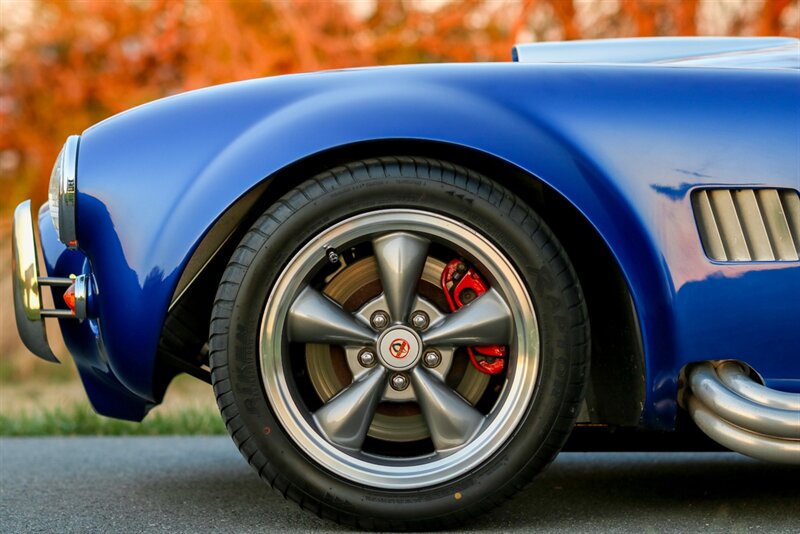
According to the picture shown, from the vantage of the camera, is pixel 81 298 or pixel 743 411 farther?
pixel 81 298

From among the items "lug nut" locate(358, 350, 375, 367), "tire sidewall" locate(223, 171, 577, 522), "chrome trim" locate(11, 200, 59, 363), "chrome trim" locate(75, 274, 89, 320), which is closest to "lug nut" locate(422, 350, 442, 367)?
"lug nut" locate(358, 350, 375, 367)

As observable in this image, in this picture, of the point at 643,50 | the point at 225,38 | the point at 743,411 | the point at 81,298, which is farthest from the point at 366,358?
the point at 225,38

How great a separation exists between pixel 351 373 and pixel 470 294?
0.34 m

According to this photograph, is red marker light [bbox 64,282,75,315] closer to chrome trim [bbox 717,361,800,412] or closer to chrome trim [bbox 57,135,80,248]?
chrome trim [bbox 57,135,80,248]

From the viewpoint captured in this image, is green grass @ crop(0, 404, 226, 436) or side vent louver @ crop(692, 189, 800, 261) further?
green grass @ crop(0, 404, 226, 436)

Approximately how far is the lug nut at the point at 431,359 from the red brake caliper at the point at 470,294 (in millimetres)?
85

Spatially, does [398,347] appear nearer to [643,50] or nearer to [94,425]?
[643,50]

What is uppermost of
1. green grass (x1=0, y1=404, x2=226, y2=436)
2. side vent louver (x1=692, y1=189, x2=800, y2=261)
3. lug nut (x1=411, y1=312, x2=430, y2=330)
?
side vent louver (x1=692, y1=189, x2=800, y2=261)

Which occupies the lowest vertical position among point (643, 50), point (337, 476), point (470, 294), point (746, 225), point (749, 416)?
point (337, 476)

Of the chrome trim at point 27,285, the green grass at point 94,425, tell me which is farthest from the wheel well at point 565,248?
the green grass at point 94,425

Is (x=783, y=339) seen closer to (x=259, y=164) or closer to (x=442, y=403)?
(x=442, y=403)

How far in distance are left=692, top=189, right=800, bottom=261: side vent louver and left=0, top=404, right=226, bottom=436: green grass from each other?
2.68 metres

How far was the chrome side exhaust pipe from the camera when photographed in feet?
6.56

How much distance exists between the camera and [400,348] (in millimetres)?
2133
